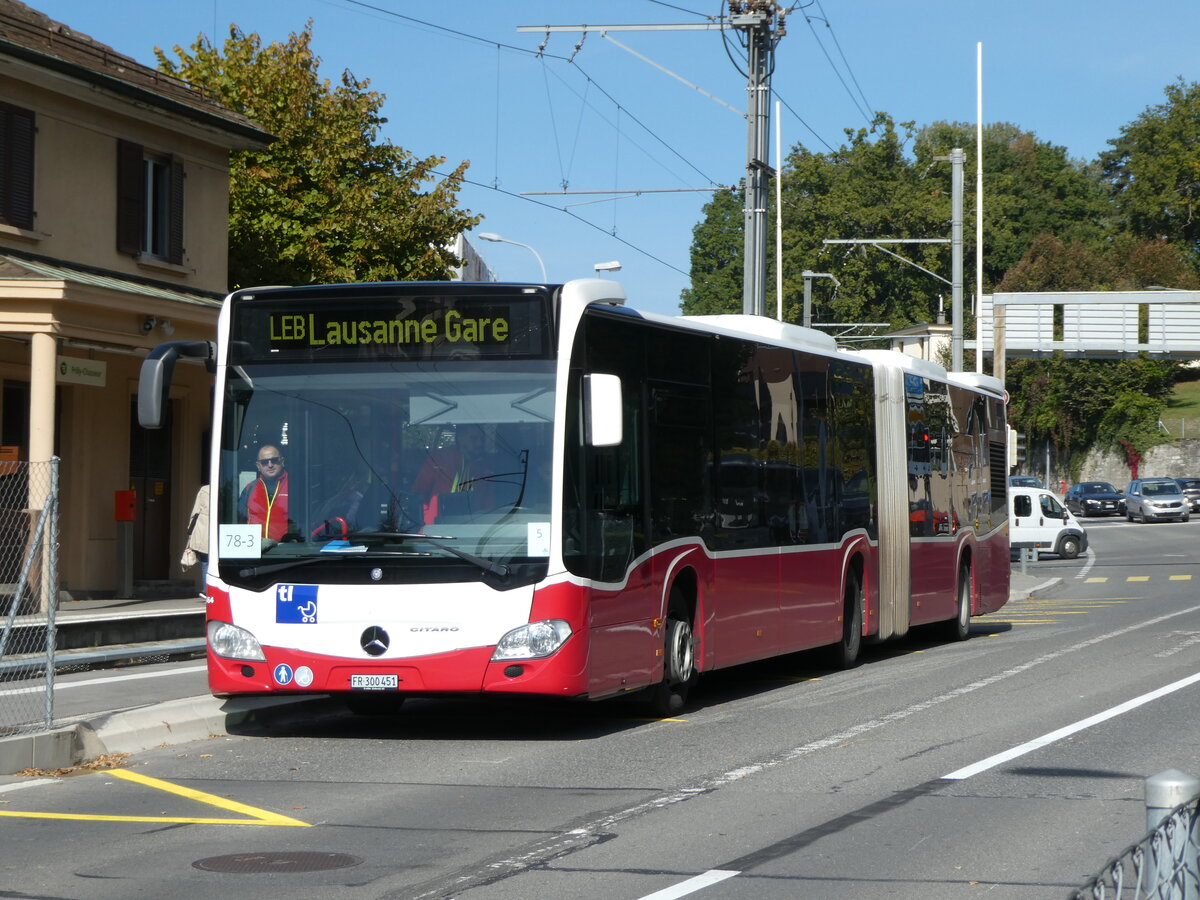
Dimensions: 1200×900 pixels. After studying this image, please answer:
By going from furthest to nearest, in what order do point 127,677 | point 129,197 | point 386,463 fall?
point 129,197 → point 127,677 → point 386,463

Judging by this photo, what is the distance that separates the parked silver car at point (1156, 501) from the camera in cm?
6278

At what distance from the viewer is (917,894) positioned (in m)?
6.92

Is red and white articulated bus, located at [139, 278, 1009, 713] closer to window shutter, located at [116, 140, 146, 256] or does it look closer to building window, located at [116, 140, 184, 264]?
window shutter, located at [116, 140, 146, 256]

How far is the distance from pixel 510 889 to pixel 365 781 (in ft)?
10.3

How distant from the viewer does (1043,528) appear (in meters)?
44.2

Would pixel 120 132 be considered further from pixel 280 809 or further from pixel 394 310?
pixel 280 809

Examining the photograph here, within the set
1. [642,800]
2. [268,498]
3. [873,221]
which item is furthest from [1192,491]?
[642,800]

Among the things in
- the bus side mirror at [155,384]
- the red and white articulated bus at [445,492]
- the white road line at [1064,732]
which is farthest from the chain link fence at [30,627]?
the white road line at [1064,732]

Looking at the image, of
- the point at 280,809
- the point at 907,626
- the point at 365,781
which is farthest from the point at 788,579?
the point at 280,809

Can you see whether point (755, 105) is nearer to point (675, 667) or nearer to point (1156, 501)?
point (675, 667)

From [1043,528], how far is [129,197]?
26719 millimetres

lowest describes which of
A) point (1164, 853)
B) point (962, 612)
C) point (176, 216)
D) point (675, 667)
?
point (962, 612)

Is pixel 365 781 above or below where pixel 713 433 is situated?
below

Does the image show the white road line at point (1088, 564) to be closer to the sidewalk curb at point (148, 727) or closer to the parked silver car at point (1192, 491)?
the parked silver car at point (1192, 491)
